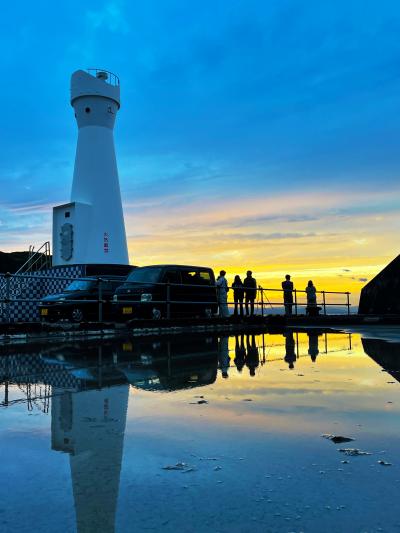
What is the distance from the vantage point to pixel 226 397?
401 cm

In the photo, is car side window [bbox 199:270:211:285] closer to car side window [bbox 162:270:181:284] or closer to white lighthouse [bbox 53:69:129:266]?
car side window [bbox 162:270:181:284]

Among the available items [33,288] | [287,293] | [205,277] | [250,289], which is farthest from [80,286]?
[287,293]

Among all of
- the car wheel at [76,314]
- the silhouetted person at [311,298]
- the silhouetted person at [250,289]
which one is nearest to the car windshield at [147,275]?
the car wheel at [76,314]

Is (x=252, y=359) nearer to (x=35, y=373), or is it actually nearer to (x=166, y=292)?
(x=35, y=373)

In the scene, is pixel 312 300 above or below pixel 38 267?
below

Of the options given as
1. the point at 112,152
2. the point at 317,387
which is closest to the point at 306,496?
the point at 317,387

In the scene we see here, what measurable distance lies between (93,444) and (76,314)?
533 inches

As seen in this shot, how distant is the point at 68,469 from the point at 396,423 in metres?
2.07

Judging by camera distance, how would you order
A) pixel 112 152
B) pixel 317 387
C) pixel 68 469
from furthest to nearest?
pixel 112 152 → pixel 317 387 → pixel 68 469

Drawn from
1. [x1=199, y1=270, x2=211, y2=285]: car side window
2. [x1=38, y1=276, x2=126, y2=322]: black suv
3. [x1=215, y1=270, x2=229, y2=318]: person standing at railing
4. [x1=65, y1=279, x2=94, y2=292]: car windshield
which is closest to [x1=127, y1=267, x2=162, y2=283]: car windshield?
[x1=38, y1=276, x2=126, y2=322]: black suv

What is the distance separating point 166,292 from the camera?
45.7ft

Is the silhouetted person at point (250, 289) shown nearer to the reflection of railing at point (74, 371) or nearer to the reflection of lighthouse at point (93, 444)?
the reflection of railing at point (74, 371)

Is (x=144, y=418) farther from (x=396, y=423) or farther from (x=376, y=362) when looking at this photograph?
(x=376, y=362)

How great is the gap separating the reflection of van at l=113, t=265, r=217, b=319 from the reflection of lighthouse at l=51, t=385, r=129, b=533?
8848 millimetres
